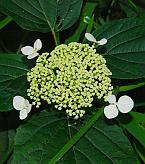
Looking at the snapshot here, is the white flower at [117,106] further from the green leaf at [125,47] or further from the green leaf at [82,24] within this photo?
the green leaf at [82,24]

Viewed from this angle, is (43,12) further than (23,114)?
Yes

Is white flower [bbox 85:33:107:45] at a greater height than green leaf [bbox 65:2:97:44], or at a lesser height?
greater

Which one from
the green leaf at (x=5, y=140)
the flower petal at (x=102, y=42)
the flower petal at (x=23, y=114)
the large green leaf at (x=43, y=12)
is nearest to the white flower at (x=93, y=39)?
the flower petal at (x=102, y=42)

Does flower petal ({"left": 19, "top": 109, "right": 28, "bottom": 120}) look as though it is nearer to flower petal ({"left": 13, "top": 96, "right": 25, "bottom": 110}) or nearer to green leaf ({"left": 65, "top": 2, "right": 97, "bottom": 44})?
flower petal ({"left": 13, "top": 96, "right": 25, "bottom": 110})

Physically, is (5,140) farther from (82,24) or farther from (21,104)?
(82,24)

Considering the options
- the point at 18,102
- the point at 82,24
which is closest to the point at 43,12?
the point at 82,24

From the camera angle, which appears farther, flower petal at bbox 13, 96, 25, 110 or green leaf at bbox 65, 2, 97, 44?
green leaf at bbox 65, 2, 97, 44

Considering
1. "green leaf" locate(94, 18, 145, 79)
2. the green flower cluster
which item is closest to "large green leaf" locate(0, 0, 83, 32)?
"green leaf" locate(94, 18, 145, 79)
